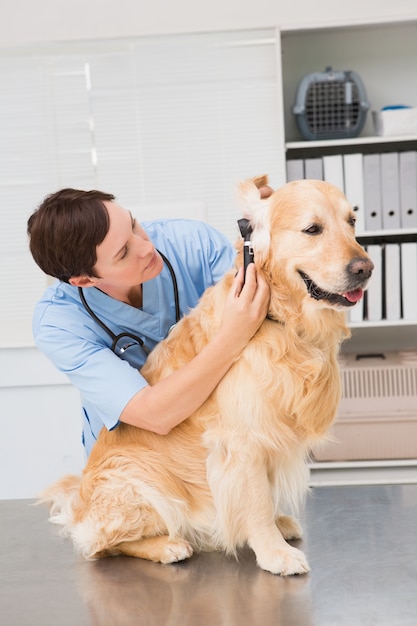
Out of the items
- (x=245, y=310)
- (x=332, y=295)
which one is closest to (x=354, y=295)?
(x=332, y=295)

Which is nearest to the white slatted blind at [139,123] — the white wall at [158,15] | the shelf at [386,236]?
the white wall at [158,15]

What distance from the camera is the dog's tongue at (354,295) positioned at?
1.25 metres

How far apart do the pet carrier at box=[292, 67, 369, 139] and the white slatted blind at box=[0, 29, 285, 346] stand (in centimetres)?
14

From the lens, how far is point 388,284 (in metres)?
3.51

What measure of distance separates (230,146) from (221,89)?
0.27 metres

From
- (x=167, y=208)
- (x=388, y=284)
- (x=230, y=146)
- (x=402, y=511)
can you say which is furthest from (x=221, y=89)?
(x=402, y=511)

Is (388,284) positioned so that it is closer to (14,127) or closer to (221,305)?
(14,127)

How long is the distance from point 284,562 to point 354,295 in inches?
19.3

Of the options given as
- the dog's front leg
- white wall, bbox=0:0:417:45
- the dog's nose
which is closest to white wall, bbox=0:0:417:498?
white wall, bbox=0:0:417:45

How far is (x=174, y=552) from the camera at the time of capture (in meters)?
1.38

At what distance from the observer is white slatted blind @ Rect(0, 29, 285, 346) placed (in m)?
3.49

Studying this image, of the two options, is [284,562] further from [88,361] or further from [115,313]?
[115,313]

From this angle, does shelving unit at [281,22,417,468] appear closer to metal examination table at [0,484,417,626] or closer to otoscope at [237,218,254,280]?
metal examination table at [0,484,417,626]

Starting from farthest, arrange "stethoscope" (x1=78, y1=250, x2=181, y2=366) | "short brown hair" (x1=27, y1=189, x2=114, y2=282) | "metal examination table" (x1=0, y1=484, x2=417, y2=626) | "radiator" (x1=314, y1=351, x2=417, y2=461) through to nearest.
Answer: "radiator" (x1=314, y1=351, x2=417, y2=461) < "stethoscope" (x1=78, y1=250, x2=181, y2=366) < "short brown hair" (x1=27, y1=189, x2=114, y2=282) < "metal examination table" (x1=0, y1=484, x2=417, y2=626)
